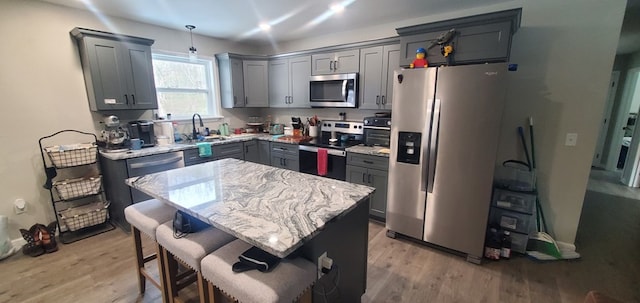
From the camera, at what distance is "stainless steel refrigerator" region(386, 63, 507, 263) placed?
7.02 feet

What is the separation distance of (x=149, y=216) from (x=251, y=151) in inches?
92.2

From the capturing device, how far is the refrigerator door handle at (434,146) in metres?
2.30

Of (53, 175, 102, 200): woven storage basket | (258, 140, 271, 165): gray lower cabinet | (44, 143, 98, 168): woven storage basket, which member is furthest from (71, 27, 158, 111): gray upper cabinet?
(258, 140, 271, 165): gray lower cabinet

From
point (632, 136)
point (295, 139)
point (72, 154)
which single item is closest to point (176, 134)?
point (72, 154)

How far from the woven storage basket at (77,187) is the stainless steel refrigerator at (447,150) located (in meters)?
3.21

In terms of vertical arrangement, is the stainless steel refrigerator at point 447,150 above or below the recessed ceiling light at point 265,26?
below

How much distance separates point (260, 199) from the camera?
4.83 ft

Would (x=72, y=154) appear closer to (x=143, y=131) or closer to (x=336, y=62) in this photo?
(x=143, y=131)

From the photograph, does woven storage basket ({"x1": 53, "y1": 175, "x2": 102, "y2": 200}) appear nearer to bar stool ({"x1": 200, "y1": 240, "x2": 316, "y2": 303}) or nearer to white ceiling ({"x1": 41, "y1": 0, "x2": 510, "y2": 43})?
white ceiling ({"x1": 41, "y1": 0, "x2": 510, "y2": 43})

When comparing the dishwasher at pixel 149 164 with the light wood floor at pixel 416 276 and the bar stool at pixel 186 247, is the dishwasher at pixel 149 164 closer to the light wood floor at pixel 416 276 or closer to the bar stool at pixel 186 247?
the light wood floor at pixel 416 276

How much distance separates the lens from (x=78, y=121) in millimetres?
2916

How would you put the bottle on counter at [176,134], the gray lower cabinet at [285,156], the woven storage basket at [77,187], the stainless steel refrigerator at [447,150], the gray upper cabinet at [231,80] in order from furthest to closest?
the gray upper cabinet at [231,80] < the gray lower cabinet at [285,156] < the bottle on counter at [176,134] < the woven storage basket at [77,187] < the stainless steel refrigerator at [447,150]

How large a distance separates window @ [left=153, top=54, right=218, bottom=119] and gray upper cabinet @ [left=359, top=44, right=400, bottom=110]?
2463mm

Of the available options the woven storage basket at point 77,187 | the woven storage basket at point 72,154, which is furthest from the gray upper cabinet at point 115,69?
the woven storage basket at point 77,187
